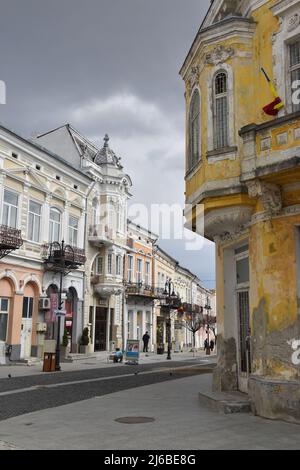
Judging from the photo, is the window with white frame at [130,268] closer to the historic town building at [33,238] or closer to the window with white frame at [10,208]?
the historic town building at [33,238]

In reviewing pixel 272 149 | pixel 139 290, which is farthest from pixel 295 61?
pixel 139 290

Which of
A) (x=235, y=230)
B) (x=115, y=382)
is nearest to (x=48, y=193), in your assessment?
(x=115, y=382)

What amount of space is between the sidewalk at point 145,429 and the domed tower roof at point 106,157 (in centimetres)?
→ 2755

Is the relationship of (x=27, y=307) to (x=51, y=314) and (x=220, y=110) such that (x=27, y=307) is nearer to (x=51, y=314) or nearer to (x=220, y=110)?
(x=51, y=314)

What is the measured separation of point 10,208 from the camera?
26844mm

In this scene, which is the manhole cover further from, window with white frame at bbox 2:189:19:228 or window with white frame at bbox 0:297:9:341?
window with white frame at bbox 2:189:19:228

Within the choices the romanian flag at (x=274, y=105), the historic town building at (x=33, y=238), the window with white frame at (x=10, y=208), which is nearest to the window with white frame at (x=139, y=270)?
the historic town building at (x=33, y=238)

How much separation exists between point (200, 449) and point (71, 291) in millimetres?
26104

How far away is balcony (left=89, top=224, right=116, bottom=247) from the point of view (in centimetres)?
3431

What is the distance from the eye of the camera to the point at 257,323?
984 cm

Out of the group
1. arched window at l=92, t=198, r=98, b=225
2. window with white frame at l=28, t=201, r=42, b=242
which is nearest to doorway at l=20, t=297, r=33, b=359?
window with white frame at l=28, t=201, r=42, b=242

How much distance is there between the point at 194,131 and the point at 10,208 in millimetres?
16735
